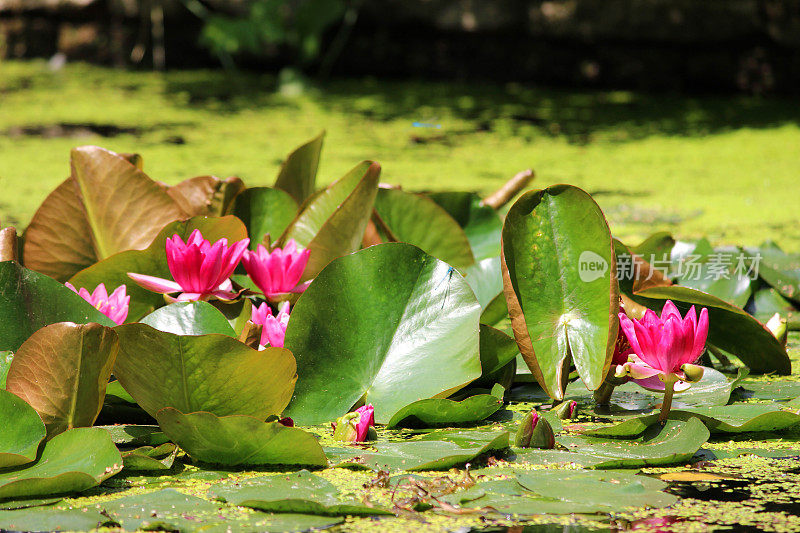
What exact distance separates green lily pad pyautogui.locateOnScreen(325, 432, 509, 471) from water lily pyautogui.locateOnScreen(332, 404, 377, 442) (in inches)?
0.9

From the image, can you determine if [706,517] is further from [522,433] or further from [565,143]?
[565,143]

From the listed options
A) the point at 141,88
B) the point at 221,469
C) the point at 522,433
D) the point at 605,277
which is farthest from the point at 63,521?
the point at 141,88

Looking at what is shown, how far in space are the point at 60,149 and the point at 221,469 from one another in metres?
2.65

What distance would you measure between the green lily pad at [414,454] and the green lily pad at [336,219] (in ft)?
1.11

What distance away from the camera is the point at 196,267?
44.2 inches

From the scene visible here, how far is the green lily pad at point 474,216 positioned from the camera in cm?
158

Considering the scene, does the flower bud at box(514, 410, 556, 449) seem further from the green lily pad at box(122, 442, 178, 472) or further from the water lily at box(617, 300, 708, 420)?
the green lily pad at box(122, 442, 178, 472)

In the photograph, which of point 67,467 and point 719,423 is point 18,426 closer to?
point 67,467

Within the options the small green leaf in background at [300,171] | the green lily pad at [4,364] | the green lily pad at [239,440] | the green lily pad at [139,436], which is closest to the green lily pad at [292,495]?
the green lily pad at [239,440]

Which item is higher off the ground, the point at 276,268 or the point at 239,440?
the point at 276,268

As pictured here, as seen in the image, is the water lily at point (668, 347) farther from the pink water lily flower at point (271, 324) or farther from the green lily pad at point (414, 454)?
the pink water lily flower at point (271, 324)

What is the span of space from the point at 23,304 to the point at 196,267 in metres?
0.20

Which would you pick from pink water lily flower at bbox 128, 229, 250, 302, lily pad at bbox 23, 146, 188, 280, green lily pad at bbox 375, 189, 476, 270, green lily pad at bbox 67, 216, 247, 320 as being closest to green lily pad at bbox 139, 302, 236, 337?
pink water lily flower at bbox 128, 229, 250, 302

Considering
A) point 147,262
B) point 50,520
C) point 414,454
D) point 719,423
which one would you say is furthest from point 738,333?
point 50,520
